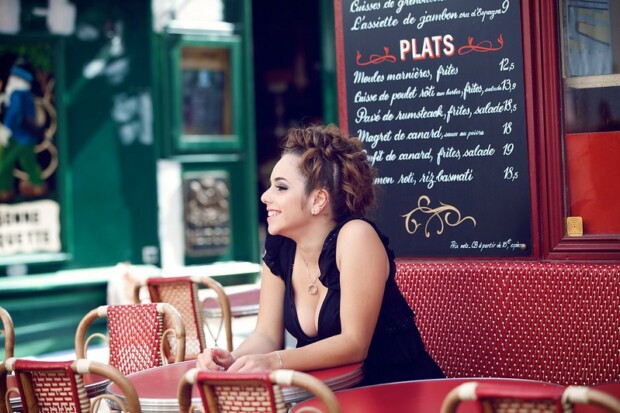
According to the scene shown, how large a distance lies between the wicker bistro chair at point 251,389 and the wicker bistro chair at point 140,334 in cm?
132

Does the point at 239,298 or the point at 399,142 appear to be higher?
the point at 399,142

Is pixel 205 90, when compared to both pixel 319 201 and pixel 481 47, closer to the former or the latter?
pixel 481 47

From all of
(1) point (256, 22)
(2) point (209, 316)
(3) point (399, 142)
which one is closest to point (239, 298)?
(2) point (209, 316)

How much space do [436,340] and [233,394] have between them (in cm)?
186

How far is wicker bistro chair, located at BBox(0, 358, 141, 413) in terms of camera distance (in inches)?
110

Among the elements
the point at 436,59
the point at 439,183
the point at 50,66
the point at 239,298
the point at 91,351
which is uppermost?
the point at 50,66

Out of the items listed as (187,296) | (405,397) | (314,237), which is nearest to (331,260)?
(314,237)

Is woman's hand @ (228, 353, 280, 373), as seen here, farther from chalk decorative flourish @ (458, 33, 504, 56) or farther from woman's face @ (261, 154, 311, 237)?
chalk decorative flourish @ (458, 33, 504, 56)

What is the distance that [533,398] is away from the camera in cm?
219

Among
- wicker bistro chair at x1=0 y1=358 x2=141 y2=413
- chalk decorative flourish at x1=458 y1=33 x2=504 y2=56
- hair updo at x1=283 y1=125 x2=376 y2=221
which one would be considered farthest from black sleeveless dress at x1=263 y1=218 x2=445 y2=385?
chalk decorative flourish at x1=458 y1=33 x2=504 y2=56

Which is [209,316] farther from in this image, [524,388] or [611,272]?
[524,388]

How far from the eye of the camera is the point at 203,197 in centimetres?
857

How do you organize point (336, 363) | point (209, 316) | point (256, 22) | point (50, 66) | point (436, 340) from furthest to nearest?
point (256, 22)
point (50, 66)
point (209, 316)
point (436, 340)
point (336, 363)

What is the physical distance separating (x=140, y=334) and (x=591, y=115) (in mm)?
1982
